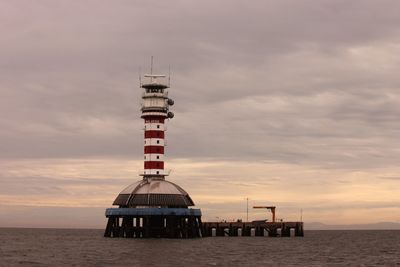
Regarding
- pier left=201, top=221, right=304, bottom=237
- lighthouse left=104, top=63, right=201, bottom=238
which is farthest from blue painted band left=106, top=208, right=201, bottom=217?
pier left=201, top=221, right=304, bottom=237

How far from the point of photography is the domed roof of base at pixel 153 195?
11650 centimetres

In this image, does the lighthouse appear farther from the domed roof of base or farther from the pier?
the pier

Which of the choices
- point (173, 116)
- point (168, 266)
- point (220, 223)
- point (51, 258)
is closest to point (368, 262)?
point (168, 266)

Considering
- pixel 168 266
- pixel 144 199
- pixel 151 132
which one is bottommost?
pixel 168 266

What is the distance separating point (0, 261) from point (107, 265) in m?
12.9

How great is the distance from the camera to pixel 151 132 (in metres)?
120

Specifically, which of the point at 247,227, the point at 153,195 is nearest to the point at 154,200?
the point at 153,195

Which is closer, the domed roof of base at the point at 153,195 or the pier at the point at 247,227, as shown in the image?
the domed roof of base at the point at 153,195

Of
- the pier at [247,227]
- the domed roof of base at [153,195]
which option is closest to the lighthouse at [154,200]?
the domed roof of base at [153,195]

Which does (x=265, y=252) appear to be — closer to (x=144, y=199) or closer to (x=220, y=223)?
(x=144, y=199)

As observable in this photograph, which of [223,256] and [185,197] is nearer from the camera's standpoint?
[223,256]

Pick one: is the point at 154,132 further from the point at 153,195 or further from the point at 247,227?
the point at 247,227

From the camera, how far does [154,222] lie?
120125 millimetres

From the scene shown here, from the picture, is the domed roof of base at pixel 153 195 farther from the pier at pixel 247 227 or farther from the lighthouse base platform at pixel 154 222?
the pier at pixel 247 227
